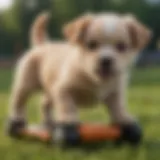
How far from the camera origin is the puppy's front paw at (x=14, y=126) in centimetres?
77

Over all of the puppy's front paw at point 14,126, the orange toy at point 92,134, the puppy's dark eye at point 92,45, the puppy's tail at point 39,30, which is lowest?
the orange toy at point 92,134

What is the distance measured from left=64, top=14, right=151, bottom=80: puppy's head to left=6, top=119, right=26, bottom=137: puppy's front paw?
0.16 m

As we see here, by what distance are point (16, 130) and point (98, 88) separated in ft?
0.52

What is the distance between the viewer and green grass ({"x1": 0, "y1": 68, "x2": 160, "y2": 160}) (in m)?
0.67

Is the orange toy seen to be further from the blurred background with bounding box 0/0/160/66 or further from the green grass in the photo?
the blurred background with bounding box 0/0/160/66

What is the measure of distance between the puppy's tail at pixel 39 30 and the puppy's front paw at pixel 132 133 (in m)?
0.22

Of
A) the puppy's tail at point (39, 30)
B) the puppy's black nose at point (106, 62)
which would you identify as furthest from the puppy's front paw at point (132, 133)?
the puppy's tail at point (39, 30)

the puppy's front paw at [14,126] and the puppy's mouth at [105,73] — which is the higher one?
the puppy's mouth at [105,73]

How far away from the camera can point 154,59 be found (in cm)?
84

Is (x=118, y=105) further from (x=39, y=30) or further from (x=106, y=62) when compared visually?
(x=39, y=30)

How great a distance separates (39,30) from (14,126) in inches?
6.9

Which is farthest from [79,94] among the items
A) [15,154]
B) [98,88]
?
[15,154]

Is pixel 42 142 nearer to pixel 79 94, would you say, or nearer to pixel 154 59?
pixel 79 94

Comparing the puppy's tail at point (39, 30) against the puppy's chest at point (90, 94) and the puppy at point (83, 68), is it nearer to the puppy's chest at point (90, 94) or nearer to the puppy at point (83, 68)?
the puppy at point (83, 68)
